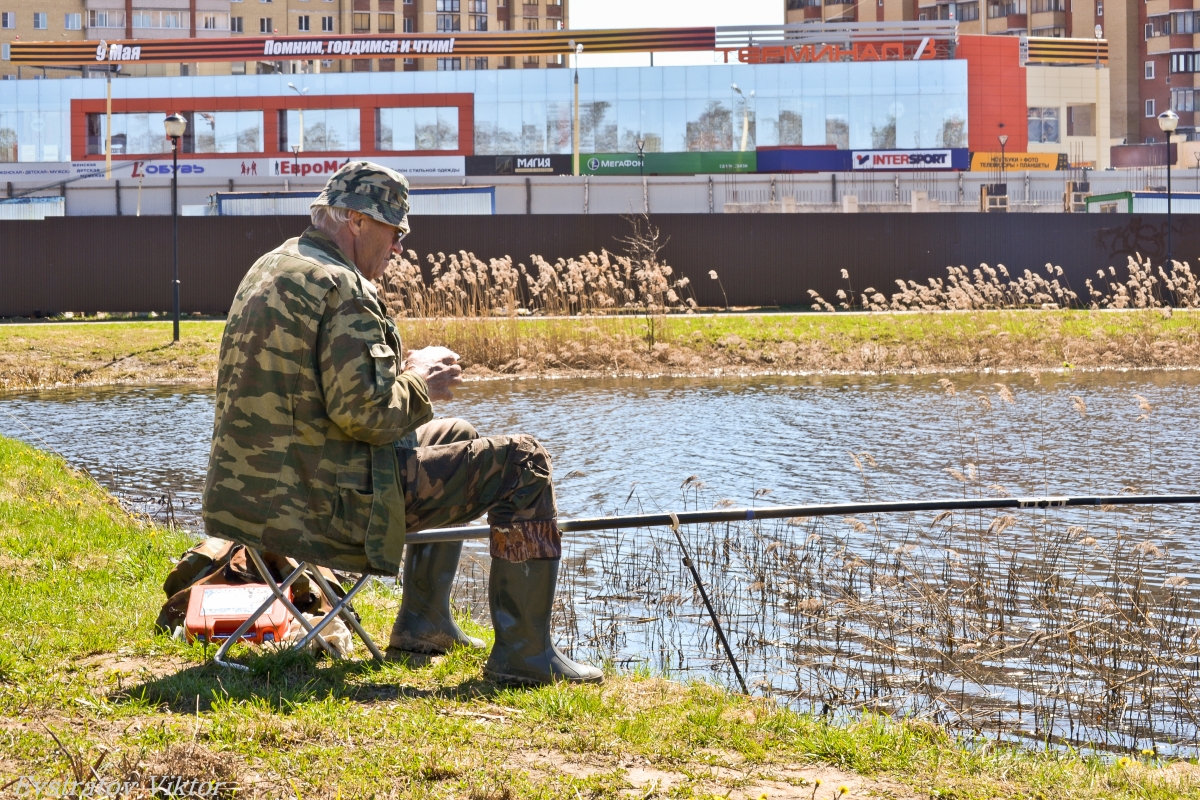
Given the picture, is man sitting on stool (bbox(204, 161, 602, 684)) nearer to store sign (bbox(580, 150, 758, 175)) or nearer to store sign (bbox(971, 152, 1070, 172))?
store sign (bbox(580, 150, 758, 175))

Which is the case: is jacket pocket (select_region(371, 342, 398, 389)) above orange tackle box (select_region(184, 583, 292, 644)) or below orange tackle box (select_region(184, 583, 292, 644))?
above

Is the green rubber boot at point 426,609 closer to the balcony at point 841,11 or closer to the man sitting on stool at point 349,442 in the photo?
the man sitting on stool at point 349,442


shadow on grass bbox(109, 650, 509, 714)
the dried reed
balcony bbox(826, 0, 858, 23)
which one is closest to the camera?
shadow on grass bbox(109, 650, 509, 714)

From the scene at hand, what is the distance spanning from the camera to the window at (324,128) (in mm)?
60438

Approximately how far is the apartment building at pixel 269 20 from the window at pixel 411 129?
1621 centimetres

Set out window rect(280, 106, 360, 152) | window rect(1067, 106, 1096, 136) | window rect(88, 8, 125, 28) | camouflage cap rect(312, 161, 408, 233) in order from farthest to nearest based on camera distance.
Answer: window rect(88, 8, 125, 28) → window rect(1067, 106, 1096, 136) → window rect(280, 106, 360, 152) → camouflage cap rect(312, 161, 408, 233)

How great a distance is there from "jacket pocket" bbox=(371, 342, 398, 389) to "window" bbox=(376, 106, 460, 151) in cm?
5748

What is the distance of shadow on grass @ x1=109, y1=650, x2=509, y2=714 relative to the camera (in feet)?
12.9

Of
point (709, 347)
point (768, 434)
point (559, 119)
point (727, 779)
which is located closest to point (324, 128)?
point (559, 119)

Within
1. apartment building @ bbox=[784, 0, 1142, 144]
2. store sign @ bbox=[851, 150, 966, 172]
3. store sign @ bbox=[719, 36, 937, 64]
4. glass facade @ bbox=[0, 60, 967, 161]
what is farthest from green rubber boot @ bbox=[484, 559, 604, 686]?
apartment building @ bbox=[784, 0, 1142, 144]

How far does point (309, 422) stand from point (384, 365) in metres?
0.28

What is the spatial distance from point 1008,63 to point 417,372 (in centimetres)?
6343

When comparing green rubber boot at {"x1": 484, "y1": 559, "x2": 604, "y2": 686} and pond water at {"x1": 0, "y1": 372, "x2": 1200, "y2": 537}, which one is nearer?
green rubber boot at {"x1": 484, "y1": 559, "x2": 604, "y2": 686}

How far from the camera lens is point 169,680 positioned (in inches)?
162
